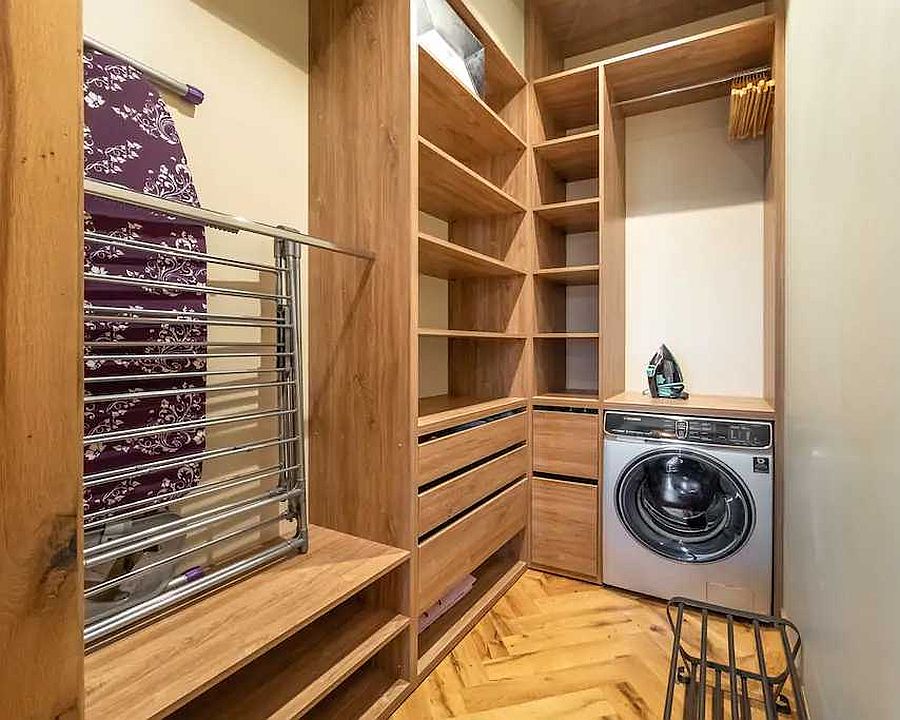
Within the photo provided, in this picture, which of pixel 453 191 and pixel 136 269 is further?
pixel 453 191

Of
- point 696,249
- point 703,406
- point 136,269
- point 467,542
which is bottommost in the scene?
point 467,542

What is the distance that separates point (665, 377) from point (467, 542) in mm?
1260

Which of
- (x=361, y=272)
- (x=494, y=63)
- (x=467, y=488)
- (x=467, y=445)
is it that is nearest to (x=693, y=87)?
(x=494, y=63)

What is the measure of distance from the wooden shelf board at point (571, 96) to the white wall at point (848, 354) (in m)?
0.98

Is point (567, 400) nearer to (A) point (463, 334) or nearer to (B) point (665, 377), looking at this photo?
(B) point (665, 377)

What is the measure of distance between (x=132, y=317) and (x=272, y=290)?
1.73 feet

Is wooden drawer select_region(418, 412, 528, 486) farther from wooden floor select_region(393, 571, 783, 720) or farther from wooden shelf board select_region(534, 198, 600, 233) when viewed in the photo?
wooden shelf board select_region(534, 198, 600, 233)

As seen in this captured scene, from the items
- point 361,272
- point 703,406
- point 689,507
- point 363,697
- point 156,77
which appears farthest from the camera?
point 689,507

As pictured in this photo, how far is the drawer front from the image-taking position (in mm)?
1674

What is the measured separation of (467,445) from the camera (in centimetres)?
190

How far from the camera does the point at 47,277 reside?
22.0 inches

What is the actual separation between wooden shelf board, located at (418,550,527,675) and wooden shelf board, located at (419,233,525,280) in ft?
4.67

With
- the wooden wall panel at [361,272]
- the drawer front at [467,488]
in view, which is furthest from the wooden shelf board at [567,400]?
the wooden wall panel at [361,272]

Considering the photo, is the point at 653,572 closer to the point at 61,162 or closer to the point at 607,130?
the point at 607,130
